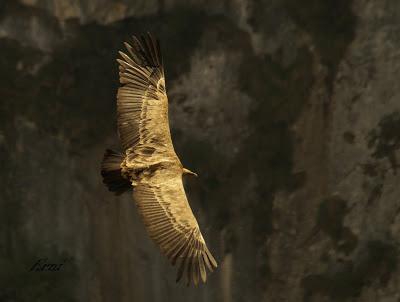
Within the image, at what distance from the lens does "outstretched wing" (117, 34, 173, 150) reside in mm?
14773

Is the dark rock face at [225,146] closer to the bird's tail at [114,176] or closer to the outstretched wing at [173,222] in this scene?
the bird's tail at [114,176]

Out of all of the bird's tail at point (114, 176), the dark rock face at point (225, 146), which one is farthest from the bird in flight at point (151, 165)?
the dark rock face at point (225, 146)

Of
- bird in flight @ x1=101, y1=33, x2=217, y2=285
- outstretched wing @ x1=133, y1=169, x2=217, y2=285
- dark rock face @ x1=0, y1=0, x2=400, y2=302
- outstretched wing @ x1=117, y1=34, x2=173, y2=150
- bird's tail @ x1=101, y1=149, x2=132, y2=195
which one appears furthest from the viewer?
dark rock face @ x1=0, y1=0, x2=400, y2=302

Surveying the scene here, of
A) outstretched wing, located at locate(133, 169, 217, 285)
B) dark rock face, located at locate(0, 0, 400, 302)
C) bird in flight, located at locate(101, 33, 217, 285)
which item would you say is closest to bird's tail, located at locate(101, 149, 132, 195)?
bird in flight, located at locate(101, 33, 217, 285)

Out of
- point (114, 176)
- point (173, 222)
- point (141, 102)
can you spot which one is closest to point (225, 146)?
point (141, 102)

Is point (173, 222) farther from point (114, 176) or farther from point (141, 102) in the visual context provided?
point (141, 102)

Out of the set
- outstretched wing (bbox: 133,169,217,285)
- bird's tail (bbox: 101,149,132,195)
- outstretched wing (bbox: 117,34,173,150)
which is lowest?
outstretched wing (bbox: 133,169,217,285)

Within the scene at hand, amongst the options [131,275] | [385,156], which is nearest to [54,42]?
[131,275]

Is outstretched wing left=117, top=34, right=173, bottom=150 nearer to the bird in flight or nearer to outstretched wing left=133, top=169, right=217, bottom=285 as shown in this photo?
the bird in flight

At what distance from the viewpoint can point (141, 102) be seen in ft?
48.7

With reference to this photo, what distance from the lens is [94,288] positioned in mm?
28578

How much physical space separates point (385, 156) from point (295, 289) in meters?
5.96

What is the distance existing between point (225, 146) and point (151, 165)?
1246cm

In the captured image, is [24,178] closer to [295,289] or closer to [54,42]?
[54,42]
